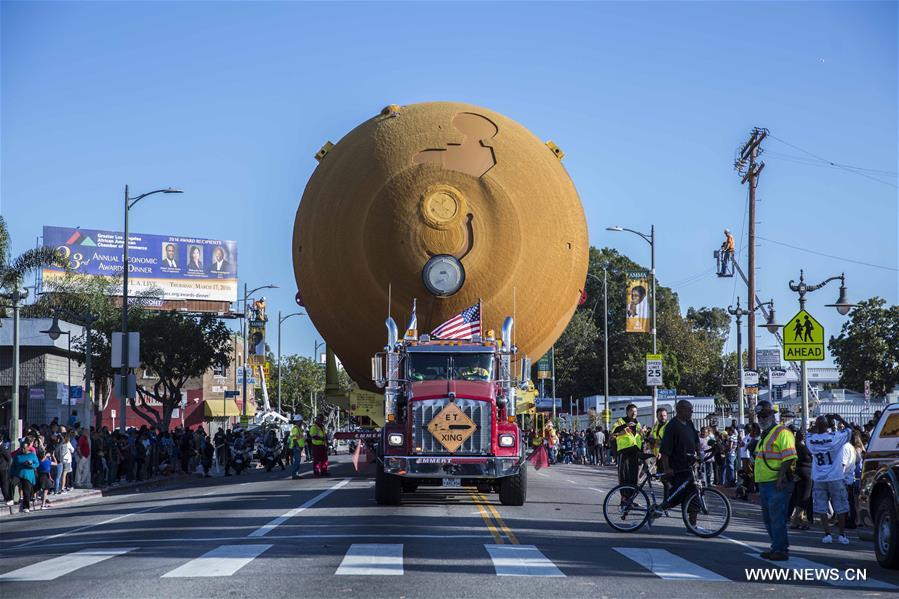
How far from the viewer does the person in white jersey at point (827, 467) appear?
1641 cm

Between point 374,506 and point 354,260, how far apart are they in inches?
192

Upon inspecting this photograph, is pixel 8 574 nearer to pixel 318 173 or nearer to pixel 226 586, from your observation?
pixel 226 586

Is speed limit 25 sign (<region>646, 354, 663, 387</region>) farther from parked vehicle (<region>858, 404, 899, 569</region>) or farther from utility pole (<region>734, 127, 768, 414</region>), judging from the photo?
parked vehicle (<region>858, 404, 899, 569</region>)

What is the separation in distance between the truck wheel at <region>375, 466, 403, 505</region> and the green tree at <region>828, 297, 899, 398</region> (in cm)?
5217

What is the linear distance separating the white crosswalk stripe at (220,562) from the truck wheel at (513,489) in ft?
21.6

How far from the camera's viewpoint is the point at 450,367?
20.0 metres

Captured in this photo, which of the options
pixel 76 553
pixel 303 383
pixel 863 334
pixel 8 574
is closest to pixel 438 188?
pixel 76 553

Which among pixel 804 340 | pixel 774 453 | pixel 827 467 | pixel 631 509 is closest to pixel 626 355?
pixel 804 340

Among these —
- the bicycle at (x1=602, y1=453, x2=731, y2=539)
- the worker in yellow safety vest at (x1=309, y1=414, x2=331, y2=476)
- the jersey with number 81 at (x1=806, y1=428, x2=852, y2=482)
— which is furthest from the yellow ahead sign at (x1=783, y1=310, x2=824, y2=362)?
the worker in yellow safety vest at (x1=309, y1=414, x2=331, y2=476)

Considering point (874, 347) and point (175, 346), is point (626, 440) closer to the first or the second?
point (175, 346)

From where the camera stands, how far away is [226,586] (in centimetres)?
1047

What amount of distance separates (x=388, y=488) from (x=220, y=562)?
7.52 metres

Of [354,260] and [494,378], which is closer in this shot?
[494,378]

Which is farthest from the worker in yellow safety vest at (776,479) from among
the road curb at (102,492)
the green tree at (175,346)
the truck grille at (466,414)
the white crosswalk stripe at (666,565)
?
the green tree at (175,346)
